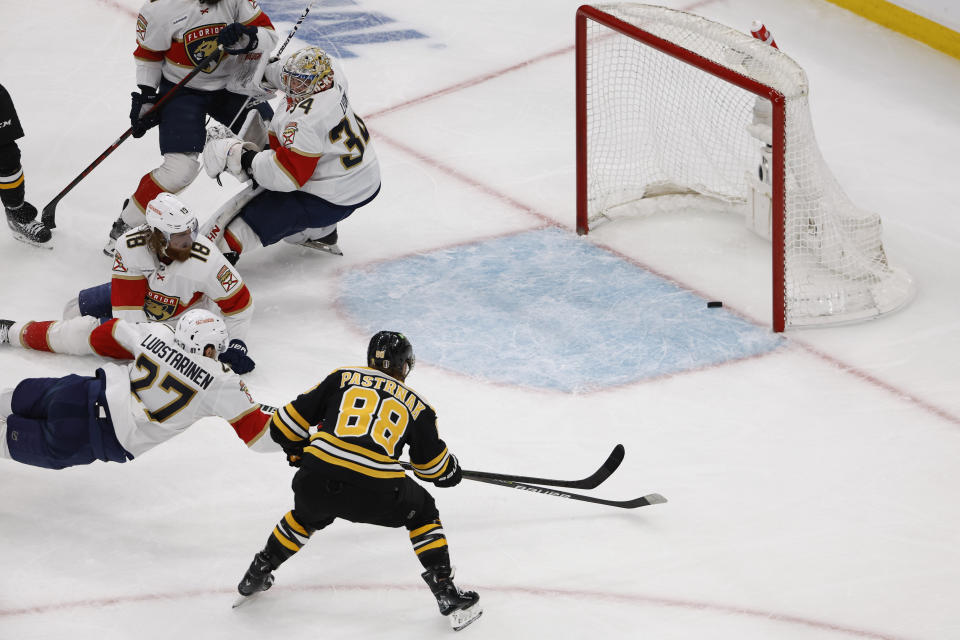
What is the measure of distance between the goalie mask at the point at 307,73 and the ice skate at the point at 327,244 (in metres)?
0.66

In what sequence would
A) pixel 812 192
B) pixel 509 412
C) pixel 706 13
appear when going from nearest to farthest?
pixel 509 412
pixel 812 192
pixel 706 13

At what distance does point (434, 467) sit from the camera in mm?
3463

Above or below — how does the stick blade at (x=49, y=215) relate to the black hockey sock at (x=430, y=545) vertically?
below

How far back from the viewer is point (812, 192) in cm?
491

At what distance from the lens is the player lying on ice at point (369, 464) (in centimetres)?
330

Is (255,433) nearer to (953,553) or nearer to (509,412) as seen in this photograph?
(509,412)

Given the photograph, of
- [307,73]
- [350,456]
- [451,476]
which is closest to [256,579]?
[350,456]

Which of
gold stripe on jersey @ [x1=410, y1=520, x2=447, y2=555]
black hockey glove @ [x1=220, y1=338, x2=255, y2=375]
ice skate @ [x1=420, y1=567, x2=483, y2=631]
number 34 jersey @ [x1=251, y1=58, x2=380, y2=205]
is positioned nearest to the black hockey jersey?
gold stripe on jersey @ [x1=410, y1=520, x2=447, y2=555]

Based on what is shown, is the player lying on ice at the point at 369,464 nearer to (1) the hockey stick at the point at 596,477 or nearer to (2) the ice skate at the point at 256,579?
(2) the ice skate at the point at 256,579

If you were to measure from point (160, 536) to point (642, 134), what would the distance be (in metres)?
2.74

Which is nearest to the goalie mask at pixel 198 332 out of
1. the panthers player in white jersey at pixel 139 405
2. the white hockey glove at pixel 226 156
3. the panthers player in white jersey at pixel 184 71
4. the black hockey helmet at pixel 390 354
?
the panthers player in white jersey at pixel 139 405

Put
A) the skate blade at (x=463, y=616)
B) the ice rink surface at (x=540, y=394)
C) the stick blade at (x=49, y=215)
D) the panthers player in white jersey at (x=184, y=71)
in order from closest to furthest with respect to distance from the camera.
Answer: the skate blade at (x=463, y=616)
the ice rink surface at (x=540, y=394)
the panthers player in white jersey at (x=184, y=71)
the stick blade at (x=49, y=215)

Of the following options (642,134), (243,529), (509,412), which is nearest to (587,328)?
(509,412)

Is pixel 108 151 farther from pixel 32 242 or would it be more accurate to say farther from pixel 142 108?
pixel 32 242
